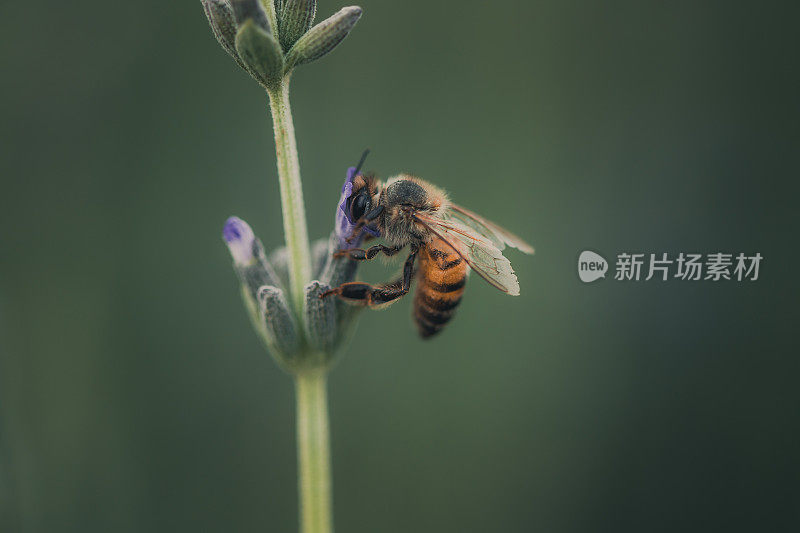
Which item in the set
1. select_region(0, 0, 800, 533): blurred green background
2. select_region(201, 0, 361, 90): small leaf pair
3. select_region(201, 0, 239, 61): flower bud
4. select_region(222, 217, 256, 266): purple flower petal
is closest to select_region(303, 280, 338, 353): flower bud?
select_region(222, 217, 256, 266): purple flower petal

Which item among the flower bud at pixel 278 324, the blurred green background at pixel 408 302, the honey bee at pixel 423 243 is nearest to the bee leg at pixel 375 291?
the honey bee at pixel 423 243

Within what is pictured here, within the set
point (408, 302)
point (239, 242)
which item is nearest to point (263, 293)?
point (239, 242)

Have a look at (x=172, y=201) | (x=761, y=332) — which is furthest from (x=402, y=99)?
(x=761, y=332)

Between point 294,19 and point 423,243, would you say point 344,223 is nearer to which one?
point 423,243

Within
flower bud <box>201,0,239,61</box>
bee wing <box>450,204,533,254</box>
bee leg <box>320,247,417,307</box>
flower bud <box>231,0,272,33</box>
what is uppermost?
flower bud <box>201,0,239,61</box>

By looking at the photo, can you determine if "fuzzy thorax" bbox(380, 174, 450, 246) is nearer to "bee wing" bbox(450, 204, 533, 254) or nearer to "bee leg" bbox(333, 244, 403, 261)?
"bee leg" bbox(333, 244, 403, 261)

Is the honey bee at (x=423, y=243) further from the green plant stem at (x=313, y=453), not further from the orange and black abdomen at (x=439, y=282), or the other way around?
the green plant stem at (x=313, y=453)

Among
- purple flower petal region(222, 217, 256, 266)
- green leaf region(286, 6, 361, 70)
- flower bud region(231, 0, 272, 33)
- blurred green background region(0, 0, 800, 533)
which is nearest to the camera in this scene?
flower bud region(231, 0, 272, 33)
